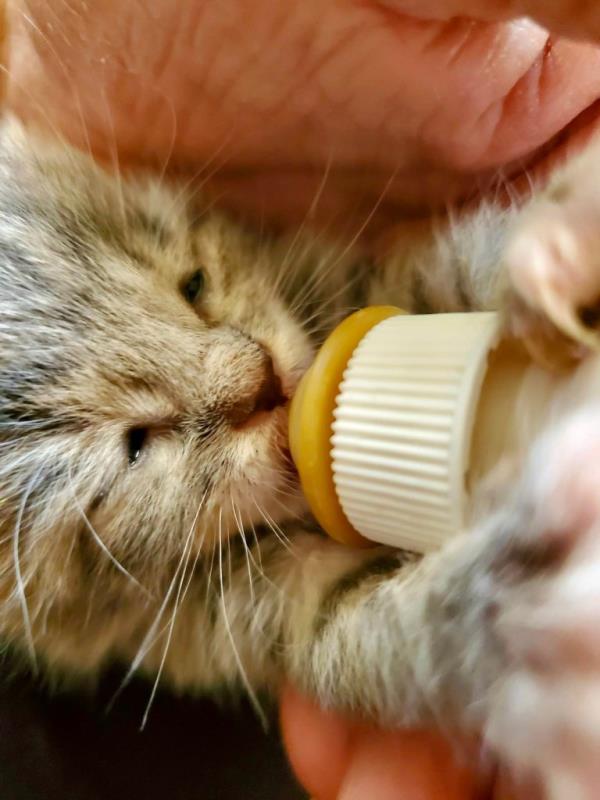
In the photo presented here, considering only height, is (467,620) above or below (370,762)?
above

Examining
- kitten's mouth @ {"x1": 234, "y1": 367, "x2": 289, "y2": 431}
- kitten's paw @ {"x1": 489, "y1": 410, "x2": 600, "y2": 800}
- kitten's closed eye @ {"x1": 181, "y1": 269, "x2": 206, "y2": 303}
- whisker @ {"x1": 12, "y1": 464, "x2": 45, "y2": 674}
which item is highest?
Result: kitten's closed eye @ {"x1": 181, "y1": 269, "x2": 206, "y2": 303}

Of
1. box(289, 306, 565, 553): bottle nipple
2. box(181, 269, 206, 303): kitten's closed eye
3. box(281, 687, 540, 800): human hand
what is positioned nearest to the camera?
box(289, 306, 565, 553): bottle nipple

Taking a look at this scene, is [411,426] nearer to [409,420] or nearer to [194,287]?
[409,420]

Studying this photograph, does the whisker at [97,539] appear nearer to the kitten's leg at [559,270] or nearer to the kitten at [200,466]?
the kitten at [200,466]

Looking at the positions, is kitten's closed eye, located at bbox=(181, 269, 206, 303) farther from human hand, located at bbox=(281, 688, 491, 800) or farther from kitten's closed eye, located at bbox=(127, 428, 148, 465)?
human hand, located at bbox=(281, 688, 491, 800)

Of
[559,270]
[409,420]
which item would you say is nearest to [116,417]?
[409,420]

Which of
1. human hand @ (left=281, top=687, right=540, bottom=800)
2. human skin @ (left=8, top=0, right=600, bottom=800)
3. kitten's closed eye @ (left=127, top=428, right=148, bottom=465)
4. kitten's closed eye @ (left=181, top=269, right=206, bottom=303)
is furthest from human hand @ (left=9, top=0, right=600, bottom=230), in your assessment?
human hand @ (left=281, top=687, right=540, bottom=800)

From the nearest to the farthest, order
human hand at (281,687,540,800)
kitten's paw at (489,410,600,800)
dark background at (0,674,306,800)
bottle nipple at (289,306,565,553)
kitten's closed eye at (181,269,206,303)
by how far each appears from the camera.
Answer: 1. kitten's paw at (489,410,600,800)
2. bottle nipple at (289,306,565,553)
3. human hand at (281,687,540,800)
4. kitten's closed eye at (181,269,206,303)
5. dark background at (0,674,306,800)

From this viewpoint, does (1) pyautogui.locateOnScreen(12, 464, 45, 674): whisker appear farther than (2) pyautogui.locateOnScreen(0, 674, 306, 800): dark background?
No

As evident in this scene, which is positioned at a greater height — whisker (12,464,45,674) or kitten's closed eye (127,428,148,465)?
kitten's closed eye (127,428,148,465)

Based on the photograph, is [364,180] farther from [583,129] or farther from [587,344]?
[587,344]
